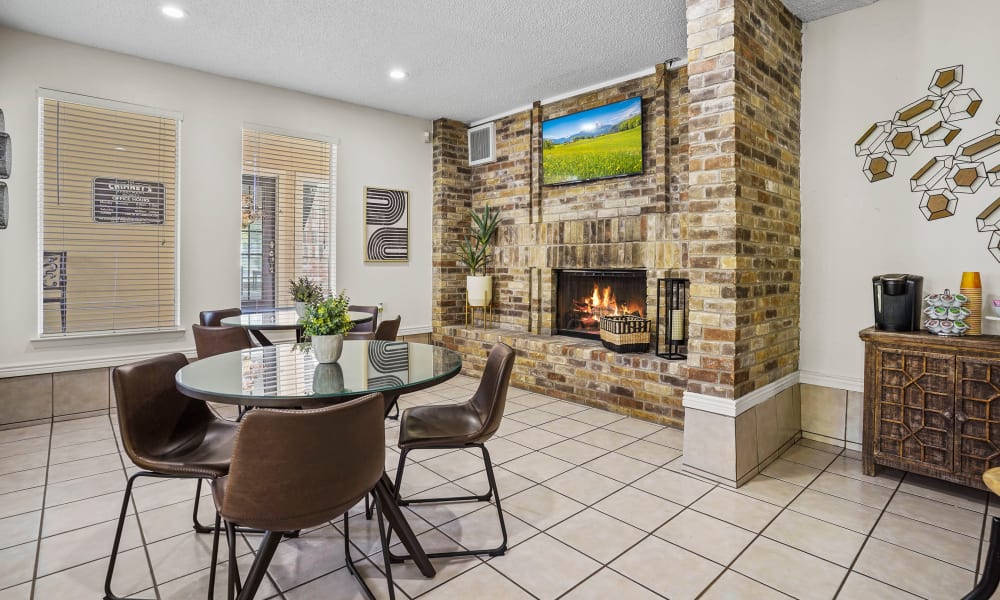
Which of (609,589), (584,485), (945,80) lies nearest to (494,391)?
(609,589)

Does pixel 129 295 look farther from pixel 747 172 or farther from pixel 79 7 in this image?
pixel 747 172

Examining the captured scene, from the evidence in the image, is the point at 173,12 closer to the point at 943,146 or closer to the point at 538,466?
the point at 538,466

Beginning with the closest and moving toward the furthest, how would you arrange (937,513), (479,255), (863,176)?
(937,513) → (863,176) → (479,255)

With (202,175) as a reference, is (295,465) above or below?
below

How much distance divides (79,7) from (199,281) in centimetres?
213

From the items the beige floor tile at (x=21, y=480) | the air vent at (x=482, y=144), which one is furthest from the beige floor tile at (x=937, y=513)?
the air vent at (x=482, y=144)

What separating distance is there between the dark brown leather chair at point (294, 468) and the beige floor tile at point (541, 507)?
3.77ft

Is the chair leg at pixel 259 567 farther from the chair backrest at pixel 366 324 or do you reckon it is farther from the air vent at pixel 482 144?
the air vent at pixel 482 144

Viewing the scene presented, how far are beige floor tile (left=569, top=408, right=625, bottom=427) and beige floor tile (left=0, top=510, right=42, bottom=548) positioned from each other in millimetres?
3300

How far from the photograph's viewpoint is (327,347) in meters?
2.34

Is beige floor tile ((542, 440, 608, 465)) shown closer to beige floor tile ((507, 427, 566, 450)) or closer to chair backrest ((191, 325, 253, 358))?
beige floor tile ((507, 427, 566, 450))

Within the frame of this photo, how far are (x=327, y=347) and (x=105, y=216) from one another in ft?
10.1

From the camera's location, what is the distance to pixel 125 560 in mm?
2129

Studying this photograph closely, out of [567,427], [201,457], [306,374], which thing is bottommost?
[567,427]
